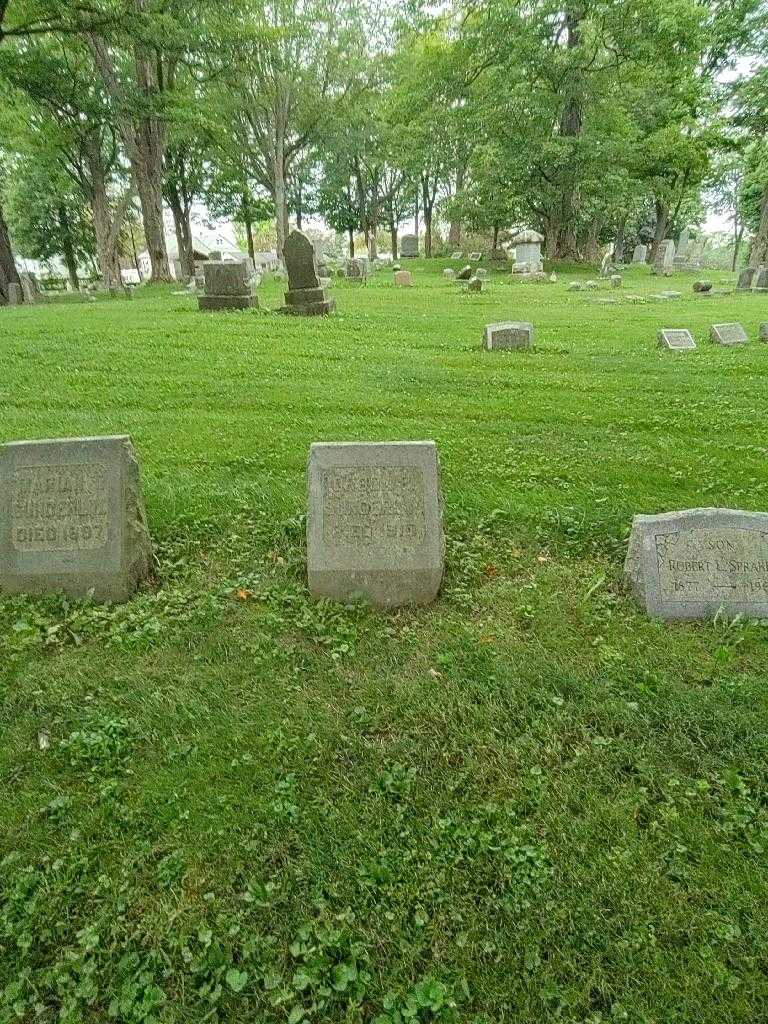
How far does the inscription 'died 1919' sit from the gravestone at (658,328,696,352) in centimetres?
686

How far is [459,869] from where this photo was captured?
7.45ft

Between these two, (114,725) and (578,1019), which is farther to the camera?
(114,725)

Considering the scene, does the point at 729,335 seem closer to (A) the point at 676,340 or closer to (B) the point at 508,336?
(A) the point at 676,340

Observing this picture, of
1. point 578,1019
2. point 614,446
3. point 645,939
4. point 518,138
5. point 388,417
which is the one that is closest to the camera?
point 578,1019

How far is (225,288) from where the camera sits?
1297 cm

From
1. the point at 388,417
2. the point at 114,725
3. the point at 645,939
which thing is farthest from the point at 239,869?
the point at 388,417

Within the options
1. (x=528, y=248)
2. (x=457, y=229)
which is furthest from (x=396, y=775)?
(x=457, y=229)

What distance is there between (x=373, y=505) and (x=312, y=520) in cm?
41

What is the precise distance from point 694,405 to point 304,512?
492cm

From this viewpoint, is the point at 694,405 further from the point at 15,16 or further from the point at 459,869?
the point at 15,16

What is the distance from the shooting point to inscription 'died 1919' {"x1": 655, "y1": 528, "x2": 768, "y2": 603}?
3545 mm

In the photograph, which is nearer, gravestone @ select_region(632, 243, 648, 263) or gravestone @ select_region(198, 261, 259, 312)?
gravestone @ select_region(198, 261, 259, 312)

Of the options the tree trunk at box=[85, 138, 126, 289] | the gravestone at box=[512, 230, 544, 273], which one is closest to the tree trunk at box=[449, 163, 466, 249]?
the gravestone at box=[512, 230, 544, 273]

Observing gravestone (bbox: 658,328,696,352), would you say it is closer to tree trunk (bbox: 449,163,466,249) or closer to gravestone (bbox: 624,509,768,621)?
gravestone (bbox: 624,509,768,621)
